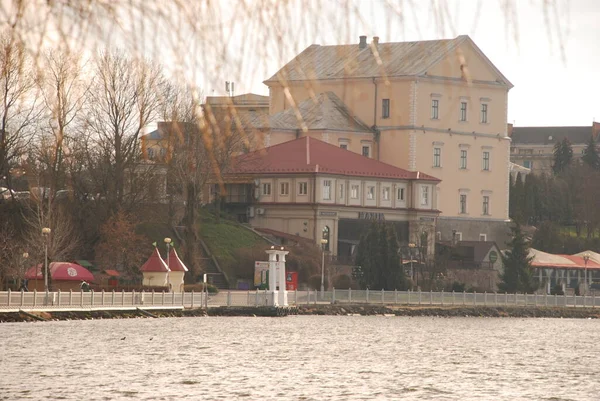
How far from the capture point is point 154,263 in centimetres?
7719

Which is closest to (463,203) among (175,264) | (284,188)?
(284,188)

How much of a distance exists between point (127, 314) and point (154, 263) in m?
6.57

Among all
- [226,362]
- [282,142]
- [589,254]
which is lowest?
[226,362]

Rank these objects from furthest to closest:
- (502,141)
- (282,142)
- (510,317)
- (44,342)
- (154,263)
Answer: (502,141) → (282,142) → (510,317) → (154,263) → (44,342)

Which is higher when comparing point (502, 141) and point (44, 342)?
point (502, 141)

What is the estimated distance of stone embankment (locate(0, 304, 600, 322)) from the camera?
67.2 meters

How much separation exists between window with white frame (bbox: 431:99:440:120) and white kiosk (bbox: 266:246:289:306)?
1338 inches

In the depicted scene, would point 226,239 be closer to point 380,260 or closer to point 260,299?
point 380,260

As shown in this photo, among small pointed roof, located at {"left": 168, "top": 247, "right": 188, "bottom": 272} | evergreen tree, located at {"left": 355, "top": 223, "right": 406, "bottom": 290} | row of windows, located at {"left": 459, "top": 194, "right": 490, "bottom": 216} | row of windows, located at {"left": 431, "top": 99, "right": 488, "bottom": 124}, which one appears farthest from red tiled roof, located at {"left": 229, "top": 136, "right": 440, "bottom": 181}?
small pointed roof, located at {"left": 168, "top": 247, "right": 188, "bottom": 272}

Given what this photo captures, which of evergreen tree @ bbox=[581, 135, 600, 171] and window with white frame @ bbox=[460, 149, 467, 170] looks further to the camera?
evergreen tree @ bbox=[581, 135, 600, 171]

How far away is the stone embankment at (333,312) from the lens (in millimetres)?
67250

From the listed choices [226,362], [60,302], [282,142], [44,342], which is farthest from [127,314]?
[282,142]

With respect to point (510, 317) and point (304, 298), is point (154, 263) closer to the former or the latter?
point (304, 298)

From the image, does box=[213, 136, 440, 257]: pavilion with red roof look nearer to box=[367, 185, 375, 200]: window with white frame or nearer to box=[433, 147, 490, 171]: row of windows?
box=[367, 185, 375, 200]: window with white frame
